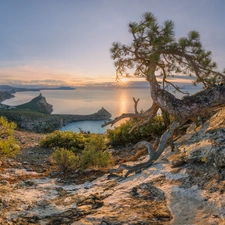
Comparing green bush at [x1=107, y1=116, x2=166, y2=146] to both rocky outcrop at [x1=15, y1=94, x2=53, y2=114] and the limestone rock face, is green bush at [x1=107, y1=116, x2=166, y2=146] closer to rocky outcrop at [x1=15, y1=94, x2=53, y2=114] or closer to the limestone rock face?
the limestone rock face

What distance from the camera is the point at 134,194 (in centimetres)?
434

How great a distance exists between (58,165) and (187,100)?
4.17 metres

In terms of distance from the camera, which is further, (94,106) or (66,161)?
(94,106)

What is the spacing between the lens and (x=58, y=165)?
7.20 meters

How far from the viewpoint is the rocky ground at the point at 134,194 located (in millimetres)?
3441

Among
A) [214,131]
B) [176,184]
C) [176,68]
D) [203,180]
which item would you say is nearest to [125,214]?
[176,184]

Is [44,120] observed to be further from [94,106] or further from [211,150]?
[211,150]

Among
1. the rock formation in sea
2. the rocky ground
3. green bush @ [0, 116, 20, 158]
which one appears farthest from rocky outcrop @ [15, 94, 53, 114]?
the rocky ground

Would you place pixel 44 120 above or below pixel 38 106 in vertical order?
below

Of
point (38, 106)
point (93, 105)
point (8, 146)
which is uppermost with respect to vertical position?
point (8, 146)

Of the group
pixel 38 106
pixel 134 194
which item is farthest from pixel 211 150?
pixel 38 106

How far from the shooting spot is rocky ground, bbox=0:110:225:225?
3.44 m

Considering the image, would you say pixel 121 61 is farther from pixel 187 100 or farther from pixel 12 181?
pixel 12 181

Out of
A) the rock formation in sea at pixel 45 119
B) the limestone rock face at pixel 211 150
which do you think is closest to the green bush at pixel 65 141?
the limestone rock face at pixel 211 150
